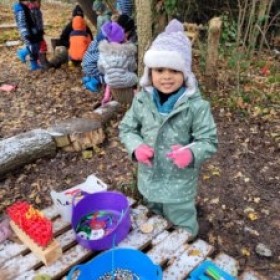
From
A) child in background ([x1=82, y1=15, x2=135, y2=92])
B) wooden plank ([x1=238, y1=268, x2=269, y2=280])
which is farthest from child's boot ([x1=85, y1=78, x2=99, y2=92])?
wooden plank ([x1=238, y1=268, x2=269, y2=280])

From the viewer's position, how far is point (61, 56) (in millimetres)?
6262

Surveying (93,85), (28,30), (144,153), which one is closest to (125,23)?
(93,85)

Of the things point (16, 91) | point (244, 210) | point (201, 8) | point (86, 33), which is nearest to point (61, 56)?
point (86, 33)

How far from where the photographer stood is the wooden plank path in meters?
1.98

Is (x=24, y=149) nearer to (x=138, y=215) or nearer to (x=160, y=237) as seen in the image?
(x=138, y=215)

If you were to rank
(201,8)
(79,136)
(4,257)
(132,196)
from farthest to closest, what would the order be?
(201,8), (79,136), (132,196), (4,257)

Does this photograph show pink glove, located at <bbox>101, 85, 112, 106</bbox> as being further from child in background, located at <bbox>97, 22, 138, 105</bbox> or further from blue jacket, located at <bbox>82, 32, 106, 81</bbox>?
blue jacket, located at <bbox>82, 32, 106, 81</bbox>

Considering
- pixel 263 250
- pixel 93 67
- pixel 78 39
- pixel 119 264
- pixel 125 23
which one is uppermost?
pixel 125 23

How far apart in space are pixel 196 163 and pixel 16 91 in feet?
14.1

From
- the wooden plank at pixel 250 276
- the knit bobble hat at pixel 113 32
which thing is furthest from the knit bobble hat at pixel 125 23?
the wooden plank at pixel 250 276

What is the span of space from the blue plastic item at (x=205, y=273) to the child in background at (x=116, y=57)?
2754 mm

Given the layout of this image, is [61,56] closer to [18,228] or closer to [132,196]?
[132,196]

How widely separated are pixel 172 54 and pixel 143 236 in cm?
115

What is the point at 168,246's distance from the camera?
215 centimetres
